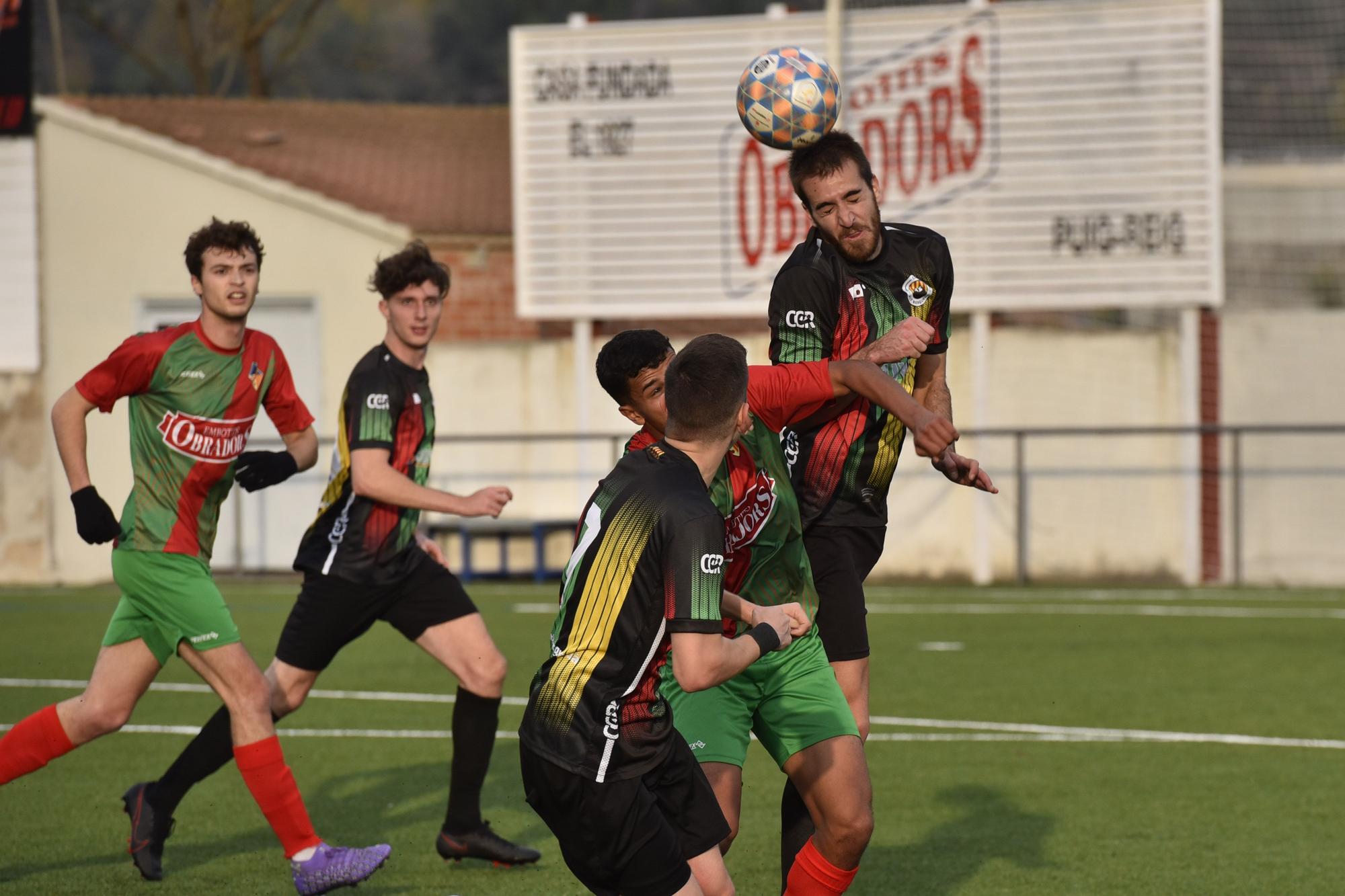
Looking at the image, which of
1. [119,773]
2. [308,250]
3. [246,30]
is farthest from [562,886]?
[246,30]

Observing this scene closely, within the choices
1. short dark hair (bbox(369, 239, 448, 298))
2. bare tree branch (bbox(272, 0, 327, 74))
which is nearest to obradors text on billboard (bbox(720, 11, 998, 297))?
short dark hair (bbox(369, 239, 448, 298))

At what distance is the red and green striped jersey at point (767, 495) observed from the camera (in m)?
4.66

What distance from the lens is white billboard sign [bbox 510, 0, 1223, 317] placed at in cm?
1705

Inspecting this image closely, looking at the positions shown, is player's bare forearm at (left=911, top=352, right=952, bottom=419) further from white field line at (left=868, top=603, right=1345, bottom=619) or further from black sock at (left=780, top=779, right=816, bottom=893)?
white field line at (left=868, top=603, right=1345, bottom=619)

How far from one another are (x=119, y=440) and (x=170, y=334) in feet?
46.4

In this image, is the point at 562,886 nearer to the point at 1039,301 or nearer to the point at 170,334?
the point at 170,334

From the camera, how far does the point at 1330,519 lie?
17.3m

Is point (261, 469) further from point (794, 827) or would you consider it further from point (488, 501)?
point (794, 827)

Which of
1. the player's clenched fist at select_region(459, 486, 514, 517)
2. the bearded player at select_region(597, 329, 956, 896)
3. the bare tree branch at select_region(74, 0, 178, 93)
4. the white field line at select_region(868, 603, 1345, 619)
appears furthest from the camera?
the bare tree branch at select_region(74, 0, 178, 93)

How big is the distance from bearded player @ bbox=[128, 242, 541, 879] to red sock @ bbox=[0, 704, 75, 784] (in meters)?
0.44

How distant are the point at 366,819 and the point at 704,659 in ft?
12.2

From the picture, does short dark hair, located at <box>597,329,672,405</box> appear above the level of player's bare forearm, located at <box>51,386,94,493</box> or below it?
above

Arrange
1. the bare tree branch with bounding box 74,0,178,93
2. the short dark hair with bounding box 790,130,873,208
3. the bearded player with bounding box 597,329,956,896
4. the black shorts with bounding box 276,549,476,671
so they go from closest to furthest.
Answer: the bearded player with bounding box 597,329,956,896 < the short dark hair with bounding box 790,130,873,208 < the black shorts with bounding box 276,549,476,671 < the bare tree branch with bounding box 74,0,178,93

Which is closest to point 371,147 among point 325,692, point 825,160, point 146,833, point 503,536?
point 503,536
